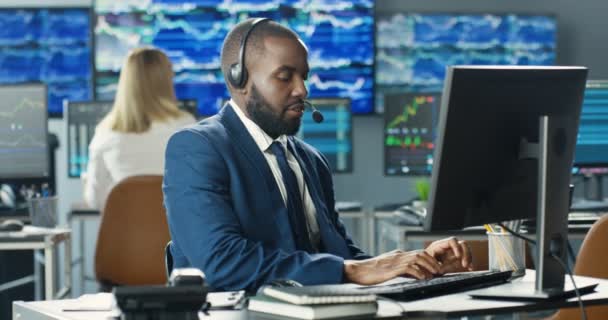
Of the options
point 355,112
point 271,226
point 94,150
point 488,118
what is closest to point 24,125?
point 94,150

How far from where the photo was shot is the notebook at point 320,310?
1.65 m

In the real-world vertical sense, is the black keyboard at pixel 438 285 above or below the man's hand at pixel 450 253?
below

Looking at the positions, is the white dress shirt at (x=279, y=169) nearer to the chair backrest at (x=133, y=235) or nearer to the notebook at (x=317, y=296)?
the notebook at (x=317, y=296)

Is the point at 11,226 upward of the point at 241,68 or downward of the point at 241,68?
downward

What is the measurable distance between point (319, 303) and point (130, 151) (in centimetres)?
278

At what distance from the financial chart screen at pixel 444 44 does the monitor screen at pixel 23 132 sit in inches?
80.3

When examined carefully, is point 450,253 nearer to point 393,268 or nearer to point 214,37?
point 393,268

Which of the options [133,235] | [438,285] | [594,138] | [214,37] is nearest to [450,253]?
[438,285]

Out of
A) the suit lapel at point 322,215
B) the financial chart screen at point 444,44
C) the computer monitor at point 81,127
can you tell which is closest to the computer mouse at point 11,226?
the computer monitor at point 81,127

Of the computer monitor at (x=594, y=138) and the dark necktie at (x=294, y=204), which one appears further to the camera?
the computer monitor at (x=594, y=138)

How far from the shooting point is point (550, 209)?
195 cm

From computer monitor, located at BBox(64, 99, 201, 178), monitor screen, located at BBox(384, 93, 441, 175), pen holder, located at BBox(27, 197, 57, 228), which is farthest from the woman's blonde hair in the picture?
monitor screen, located at BBox(384, 93, 441, 175)

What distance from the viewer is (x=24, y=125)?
4766mm

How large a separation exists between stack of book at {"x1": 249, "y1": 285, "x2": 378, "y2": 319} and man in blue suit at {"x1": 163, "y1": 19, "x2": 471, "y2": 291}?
32cm
